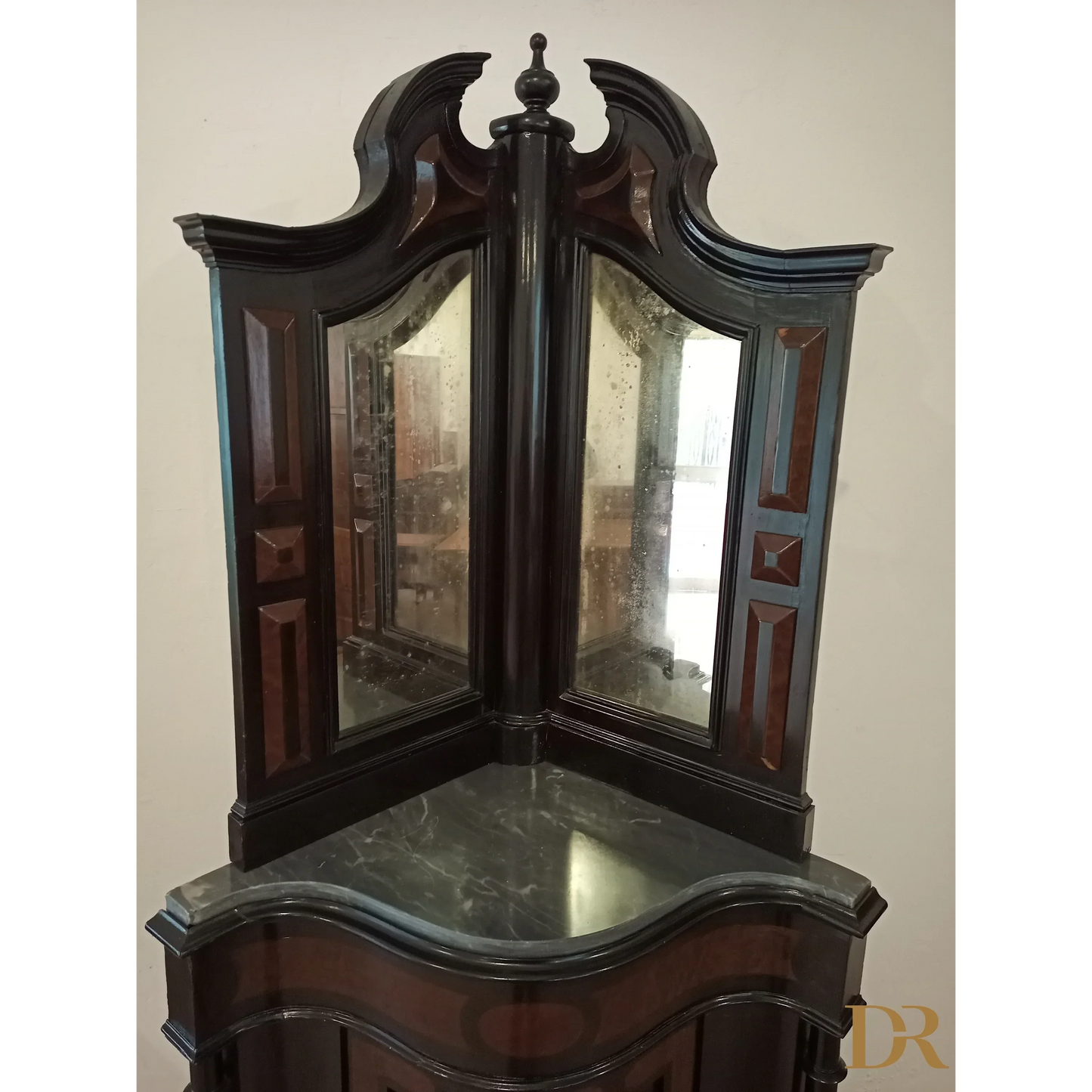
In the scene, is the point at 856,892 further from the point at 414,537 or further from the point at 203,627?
the point at 203,627

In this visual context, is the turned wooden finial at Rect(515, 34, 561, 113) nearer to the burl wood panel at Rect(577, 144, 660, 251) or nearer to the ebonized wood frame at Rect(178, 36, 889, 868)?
the ebonized wood frame at Rect(178, 36, 889, 868)

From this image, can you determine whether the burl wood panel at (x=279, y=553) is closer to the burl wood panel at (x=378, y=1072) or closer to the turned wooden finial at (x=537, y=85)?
the burl wood panel at (x=378, y=1072)

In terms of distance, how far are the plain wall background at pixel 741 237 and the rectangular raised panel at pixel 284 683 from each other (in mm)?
349

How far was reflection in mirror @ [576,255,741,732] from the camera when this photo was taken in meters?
1.24

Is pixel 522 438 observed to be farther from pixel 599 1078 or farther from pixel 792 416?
pixel 599 1078

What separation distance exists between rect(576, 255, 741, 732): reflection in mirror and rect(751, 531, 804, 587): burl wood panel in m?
0.07

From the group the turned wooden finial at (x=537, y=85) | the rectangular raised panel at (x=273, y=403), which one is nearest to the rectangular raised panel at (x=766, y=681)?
the rectangular raised panel at (x=273, y=403)

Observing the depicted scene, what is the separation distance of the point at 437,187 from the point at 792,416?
613 millimetres

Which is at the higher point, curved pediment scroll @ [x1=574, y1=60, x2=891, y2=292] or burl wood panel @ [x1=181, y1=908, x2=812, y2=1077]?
curved pediment scroll @ [x1=574, y1=60, x2=891, y2=292]

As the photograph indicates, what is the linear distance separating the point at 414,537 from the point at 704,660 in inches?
19.5

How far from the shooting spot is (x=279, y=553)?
3.61 feet

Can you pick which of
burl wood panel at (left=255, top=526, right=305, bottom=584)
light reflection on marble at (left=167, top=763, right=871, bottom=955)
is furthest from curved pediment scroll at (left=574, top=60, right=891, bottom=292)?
light reflection on marble at (left=167, top=763, right=871, bottom=955)

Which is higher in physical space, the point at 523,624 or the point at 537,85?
the point at 537,85

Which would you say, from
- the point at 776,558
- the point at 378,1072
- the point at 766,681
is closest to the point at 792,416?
the point at 776,558
